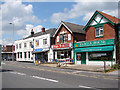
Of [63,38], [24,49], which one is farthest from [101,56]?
[24,49]

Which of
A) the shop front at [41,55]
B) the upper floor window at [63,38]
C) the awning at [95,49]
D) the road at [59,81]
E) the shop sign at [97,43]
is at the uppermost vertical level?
the upper floor window at [63,38]

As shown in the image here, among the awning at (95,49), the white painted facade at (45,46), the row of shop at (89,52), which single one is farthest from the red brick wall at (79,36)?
the white painted facade at (45,46)

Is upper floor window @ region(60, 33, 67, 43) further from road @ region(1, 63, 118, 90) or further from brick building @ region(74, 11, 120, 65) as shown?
road @ region(1, 63, 118, 90)

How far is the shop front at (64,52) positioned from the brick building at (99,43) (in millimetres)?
1210

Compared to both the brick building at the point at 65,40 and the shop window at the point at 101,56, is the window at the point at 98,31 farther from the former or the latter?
the brick building at the point at 65,40

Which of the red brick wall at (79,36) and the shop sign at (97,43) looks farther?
the red brick wall at (79,36)

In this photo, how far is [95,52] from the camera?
22.4 m

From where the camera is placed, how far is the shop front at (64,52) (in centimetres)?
2575

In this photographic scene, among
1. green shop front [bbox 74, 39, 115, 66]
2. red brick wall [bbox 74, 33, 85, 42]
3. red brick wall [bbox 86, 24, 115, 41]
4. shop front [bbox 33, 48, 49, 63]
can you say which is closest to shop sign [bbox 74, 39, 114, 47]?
green shop front [bbox 74, 39, 115, 66]

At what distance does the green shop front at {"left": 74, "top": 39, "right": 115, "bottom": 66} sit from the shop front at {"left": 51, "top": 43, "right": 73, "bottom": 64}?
111cm

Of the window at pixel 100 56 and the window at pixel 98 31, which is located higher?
the window at pixel 98 31

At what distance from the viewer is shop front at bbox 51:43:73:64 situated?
25.8m

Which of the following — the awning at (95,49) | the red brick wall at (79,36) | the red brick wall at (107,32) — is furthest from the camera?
the red brick wall at (79,36)

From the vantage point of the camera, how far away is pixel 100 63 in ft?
70.4
